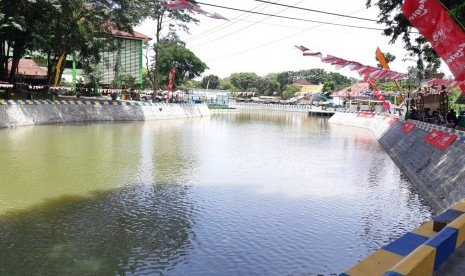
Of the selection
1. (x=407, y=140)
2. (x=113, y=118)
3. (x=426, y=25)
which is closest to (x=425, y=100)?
(x=407, y=140)

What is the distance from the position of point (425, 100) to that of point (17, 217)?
2538cm

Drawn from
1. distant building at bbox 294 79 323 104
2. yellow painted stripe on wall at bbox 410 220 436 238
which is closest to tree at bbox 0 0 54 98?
yellow painted stripe on wall at bbox 410 220 436 238

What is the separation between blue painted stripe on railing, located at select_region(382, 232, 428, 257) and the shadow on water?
3610mm

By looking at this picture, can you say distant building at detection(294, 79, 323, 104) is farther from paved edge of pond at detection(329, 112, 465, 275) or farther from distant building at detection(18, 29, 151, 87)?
paved edge of pond at detection(329, 112, 465, 275)

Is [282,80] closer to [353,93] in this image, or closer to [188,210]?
[353,93]

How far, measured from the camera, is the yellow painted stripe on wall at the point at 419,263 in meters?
3.76

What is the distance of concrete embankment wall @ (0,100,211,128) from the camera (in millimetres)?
24438

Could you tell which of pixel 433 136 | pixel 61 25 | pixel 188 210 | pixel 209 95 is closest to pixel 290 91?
pixel 209 95

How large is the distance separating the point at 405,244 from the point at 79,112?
2897 centimetres

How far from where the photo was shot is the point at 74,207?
32.3ft

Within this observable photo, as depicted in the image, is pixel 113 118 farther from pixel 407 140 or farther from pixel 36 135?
pixel 407 140

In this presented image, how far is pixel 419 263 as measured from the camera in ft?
12.7

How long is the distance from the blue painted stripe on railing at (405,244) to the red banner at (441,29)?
7623 millimetres

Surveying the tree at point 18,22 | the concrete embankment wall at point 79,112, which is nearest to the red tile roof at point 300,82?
the concrete embankment wall at point 79,112
